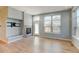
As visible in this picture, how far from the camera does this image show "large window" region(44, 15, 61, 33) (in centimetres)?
806

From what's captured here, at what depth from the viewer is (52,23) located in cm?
849

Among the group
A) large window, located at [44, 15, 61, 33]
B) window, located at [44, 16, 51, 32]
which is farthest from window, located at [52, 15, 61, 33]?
window, located at [44, 16, 51, 32]

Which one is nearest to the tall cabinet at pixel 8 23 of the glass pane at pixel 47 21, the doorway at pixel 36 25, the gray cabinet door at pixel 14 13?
the gray cabinet door at pixel 14 13

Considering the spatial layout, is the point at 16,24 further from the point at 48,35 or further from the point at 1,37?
the point at 48,35

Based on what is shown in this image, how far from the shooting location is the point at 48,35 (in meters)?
8.74

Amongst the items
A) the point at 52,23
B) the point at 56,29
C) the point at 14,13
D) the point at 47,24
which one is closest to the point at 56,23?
the point at 52,23

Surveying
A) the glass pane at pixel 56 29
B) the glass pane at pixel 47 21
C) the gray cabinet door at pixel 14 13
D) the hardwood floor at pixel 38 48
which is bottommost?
→ the hardwood floor at pixel 38 48

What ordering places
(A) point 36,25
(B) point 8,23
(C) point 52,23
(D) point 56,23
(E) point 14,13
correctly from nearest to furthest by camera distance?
(B) point 8,23, (E) point 14,13, (D) point 56,23, (C) point 52,23, (A) point 36,25

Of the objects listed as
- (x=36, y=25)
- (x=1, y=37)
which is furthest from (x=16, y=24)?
(x=36, y=25)

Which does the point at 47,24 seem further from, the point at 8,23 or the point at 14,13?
the point at 8,23

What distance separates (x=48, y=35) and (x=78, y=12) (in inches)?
172

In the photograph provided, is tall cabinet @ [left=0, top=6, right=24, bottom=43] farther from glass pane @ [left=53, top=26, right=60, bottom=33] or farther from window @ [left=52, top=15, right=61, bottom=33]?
glass pane @ [left=53, top=26, right=60, bottom=33]

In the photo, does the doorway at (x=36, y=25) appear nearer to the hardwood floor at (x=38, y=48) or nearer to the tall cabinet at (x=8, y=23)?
the tall cabinet at (x=8, y=23)

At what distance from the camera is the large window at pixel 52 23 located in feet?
26.5
